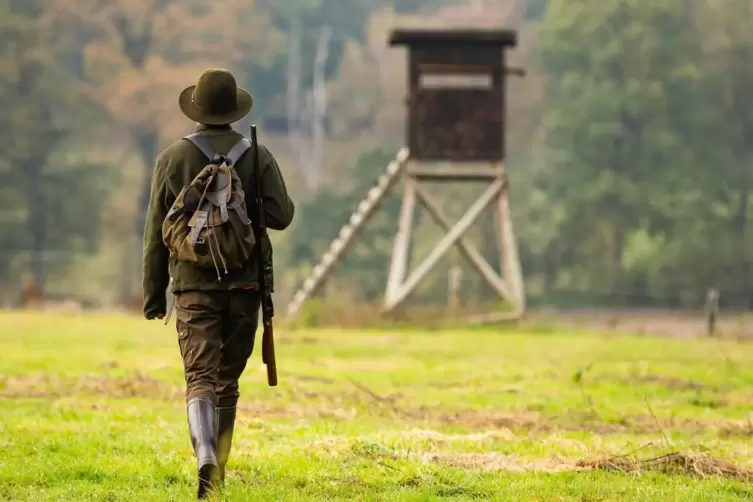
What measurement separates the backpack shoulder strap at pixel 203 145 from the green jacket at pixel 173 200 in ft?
0.08

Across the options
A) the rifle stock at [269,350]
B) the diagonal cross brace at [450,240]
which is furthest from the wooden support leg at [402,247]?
the rifle stock at [269,350]

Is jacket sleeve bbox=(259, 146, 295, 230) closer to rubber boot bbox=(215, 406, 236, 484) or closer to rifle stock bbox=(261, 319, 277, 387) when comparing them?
rifle stock bbox=(261, 319, 277, 387)

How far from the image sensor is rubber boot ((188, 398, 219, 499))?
762cm

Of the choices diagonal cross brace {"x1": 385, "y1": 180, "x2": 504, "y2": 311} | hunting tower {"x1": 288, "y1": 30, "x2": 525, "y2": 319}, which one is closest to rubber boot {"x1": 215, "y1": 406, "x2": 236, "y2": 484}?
diagonal cross brace {"x1": 385, "y1": 180, "x2": 504, "y2": 311}

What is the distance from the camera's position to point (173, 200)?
8125 millimetres

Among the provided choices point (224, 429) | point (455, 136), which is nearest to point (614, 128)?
point (455, 136)

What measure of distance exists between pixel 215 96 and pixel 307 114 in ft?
224

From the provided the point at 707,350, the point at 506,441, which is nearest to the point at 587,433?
the point at 506,441

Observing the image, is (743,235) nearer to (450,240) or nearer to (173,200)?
(450,240)

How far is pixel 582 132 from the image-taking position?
56.7 meters

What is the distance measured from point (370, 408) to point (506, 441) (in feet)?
8.58

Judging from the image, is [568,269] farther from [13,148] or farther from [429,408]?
[429,408]

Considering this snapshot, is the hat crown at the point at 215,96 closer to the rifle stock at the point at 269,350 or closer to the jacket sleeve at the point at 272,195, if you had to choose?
the jacket sleeve at the point at 272,195

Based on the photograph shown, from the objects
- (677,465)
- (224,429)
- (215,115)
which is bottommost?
(677,465)
